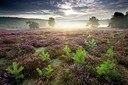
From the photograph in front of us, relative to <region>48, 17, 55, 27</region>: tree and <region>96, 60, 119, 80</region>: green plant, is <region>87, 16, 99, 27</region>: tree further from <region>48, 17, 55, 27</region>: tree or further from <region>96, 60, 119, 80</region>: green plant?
<region>96, 60, 119, 80</region>: green plant

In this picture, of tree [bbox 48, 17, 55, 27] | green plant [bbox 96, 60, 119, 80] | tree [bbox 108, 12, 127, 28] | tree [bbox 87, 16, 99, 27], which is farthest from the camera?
tree [bbox 48, 17, 55, 27]

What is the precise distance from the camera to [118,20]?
6075 cm

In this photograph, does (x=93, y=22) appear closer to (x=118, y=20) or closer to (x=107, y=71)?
(x=118, y=20)

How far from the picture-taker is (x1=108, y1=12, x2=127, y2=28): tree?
59.8m

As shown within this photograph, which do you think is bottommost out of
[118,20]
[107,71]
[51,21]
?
[107,71]

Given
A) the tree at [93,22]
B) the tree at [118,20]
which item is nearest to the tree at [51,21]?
the tree at [93,22]

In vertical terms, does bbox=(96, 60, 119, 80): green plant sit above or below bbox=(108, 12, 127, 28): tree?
below

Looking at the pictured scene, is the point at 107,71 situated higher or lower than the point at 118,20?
lower

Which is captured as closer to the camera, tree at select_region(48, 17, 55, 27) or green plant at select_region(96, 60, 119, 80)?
green plant at select_region(96, 60, 119, 80)

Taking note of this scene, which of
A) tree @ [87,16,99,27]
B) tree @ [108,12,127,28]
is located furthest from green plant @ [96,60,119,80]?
tree @ [87,16,99,27]

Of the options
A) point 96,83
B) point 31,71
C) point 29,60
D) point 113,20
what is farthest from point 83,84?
point 113,20

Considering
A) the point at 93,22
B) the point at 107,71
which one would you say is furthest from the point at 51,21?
the point at 107,71

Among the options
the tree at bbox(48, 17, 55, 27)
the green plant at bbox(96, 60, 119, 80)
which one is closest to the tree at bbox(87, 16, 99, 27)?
the tree at bbox(48, 17, 55, 27)

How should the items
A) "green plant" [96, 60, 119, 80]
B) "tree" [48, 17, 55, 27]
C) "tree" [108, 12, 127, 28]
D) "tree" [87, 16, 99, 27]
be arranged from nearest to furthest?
"green plant" [96, 60, 119, 80] < "tree" [108, 12, 127, 28] < "tree" [87, 16, 99, 27] < "tree" [48, 17, 55, 27]
